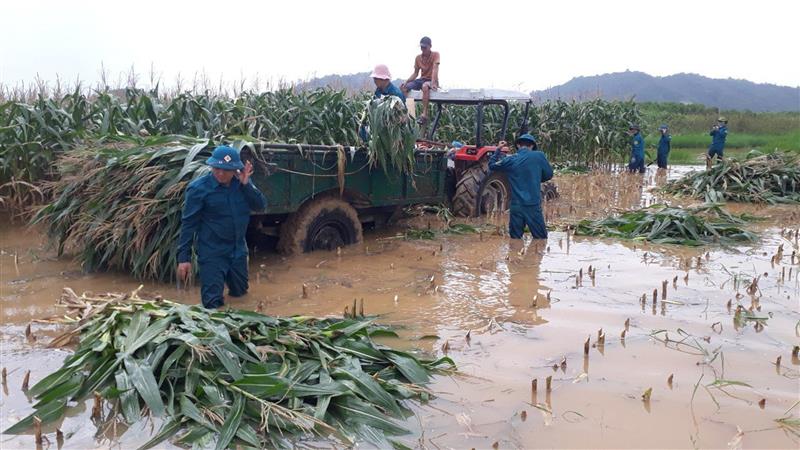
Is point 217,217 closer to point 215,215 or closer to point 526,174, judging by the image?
point 215,215

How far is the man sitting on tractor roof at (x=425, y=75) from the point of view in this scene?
378 inches

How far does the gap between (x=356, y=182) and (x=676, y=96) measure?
9967 centimetres

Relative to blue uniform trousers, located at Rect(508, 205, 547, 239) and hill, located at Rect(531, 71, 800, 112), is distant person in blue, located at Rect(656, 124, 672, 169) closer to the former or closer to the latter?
blue uniform trousers, located at Rect(508, 205, 547, 239)

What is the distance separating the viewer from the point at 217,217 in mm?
5102

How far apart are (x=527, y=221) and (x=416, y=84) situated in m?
2.89

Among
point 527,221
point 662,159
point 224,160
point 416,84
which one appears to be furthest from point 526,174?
point 662,159

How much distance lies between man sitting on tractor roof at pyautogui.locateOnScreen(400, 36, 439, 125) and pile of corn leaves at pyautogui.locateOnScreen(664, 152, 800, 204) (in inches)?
228

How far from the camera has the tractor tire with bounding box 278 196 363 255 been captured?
276 inches

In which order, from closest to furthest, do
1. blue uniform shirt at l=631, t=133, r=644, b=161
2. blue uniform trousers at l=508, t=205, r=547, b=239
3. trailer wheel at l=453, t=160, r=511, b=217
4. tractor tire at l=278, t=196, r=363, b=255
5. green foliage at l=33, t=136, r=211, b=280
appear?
green foliage at l=33, t=136, r=211, b=280 < tractor tire at l=278, t=196, r=363, b=255 < blue uniform trousers at l=508, t=205, r=547, b=239 < trailer wheel at l=453, t=160, r=511, b=217 < blue uniform shirt at l=631, t=133, r=644, b=161

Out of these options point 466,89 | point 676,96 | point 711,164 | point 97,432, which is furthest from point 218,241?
point 676,96

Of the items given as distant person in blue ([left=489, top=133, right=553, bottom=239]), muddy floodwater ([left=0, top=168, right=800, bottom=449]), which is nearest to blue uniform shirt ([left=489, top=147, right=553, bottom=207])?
distant person in blue ([left=489, top=133, right=553, bottom=239])

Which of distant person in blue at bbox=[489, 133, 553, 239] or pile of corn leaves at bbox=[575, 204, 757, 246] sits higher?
distant person in blue at bbox=[489, 133, 553, 239]

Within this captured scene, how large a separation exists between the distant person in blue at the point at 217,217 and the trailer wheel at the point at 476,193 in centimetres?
478

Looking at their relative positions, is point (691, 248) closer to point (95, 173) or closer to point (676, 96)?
point (95, 173)
